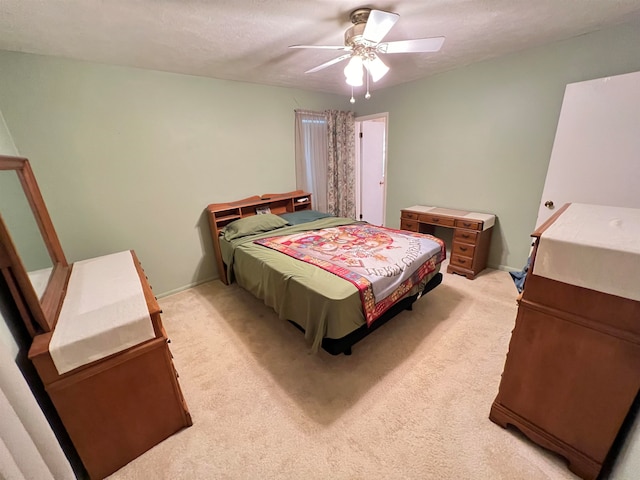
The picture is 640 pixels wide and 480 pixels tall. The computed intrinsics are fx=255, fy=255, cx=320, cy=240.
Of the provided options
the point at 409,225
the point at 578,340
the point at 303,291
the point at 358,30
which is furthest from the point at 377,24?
the point at 409,225

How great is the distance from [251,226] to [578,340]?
2.74 metres

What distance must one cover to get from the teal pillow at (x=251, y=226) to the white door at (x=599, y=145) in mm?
2957

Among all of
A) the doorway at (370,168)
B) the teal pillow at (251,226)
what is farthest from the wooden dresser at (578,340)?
the doorway at (370,168)

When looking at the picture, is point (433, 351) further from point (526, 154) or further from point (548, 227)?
point (526, 154)

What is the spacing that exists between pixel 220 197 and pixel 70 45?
172 cm

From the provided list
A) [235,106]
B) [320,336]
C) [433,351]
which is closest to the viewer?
[320,336]

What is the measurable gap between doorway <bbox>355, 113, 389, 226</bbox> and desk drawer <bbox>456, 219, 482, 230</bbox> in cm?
143

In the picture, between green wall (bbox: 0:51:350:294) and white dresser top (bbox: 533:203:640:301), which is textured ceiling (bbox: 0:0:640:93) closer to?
green wall (bbox: 0:51:350:294)

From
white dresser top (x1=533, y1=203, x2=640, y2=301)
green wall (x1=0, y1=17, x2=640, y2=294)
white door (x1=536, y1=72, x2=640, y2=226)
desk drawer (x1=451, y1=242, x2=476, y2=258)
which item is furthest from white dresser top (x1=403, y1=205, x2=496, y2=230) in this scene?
white dresser top (x1=533, y1=203, x2=640, y2=301)

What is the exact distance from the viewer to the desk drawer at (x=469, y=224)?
2.94 meters

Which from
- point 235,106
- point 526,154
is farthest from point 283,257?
point 526,154

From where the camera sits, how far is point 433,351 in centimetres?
200

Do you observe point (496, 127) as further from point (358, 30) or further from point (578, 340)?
point (578, 340)

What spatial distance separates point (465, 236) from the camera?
3057mm
